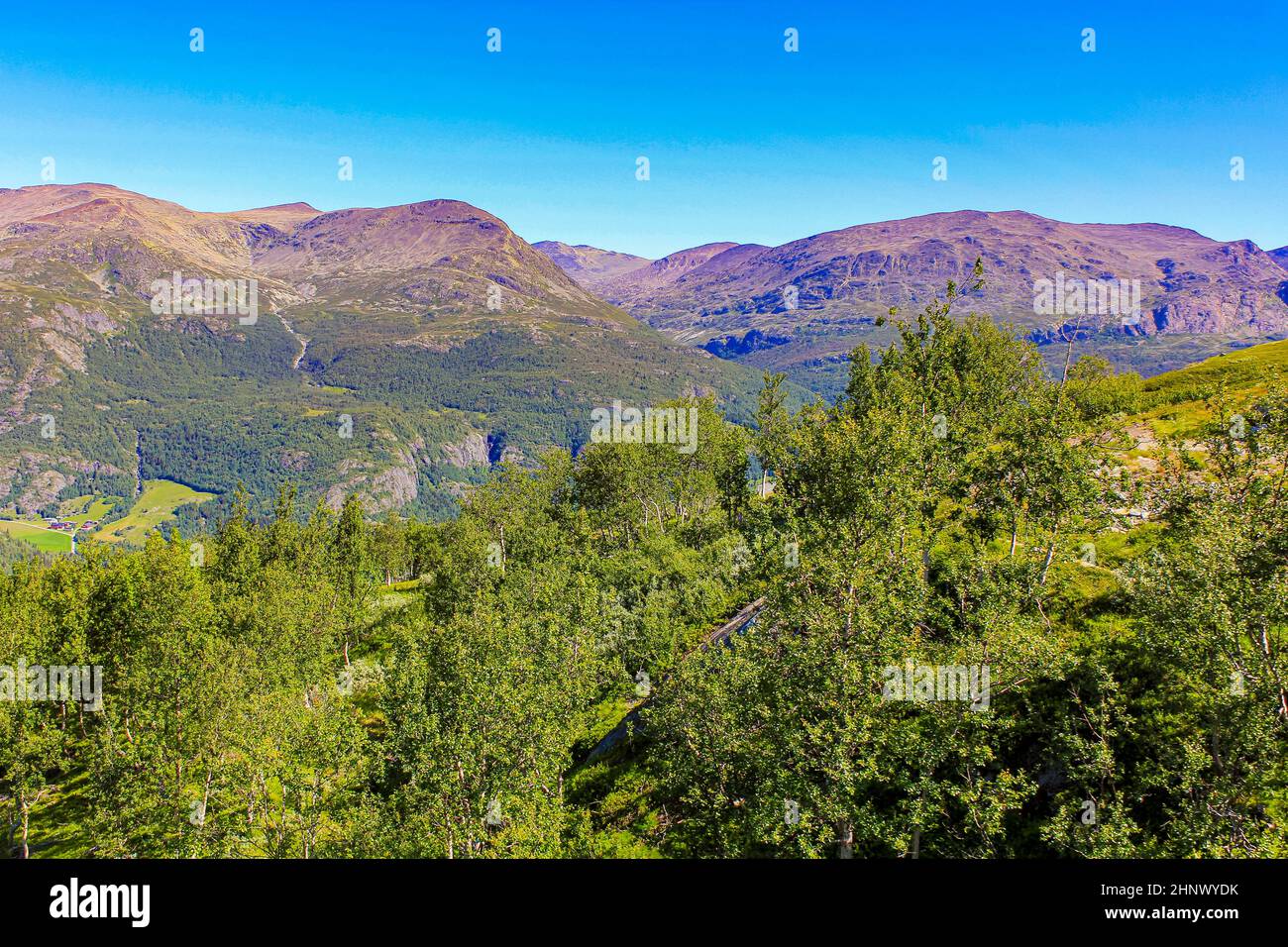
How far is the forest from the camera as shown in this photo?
2114cm

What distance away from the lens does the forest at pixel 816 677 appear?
69.4 feet

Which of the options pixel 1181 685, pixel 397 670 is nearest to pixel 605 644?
pixel 397 670

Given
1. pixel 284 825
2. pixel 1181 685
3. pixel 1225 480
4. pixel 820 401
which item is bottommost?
pixel 284 825

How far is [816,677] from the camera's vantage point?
25203mm

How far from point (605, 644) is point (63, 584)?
2080 inches

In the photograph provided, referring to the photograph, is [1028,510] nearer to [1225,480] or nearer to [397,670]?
[1225,480]

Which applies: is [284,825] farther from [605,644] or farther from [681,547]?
[681,547]

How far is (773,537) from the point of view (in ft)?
123
